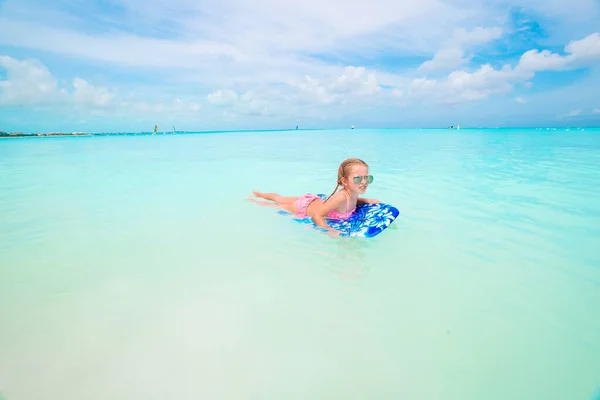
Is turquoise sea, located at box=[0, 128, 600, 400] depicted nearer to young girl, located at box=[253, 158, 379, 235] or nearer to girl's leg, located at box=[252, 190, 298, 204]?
young girl, located at box=[253, 158, 379, 235]

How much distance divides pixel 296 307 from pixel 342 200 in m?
2.26

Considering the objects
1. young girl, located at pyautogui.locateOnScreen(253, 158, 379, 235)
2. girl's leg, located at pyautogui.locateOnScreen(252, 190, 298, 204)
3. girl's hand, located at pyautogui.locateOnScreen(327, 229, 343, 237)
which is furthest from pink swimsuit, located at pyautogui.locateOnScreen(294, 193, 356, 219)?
girl's hand, located at pyautogui.locateOnScreen(327, 229, 343, 237)

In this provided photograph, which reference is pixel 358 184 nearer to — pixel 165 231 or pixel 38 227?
pixel 165 231

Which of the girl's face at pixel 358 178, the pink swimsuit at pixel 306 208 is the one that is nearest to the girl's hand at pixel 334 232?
the pink swimsuit at pixel 306 208

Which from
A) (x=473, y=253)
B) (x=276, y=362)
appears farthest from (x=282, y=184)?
(x=276, y=362)

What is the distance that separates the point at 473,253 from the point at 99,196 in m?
7.65

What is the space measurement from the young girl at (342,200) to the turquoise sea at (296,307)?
340 mm

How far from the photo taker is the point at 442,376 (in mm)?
1957

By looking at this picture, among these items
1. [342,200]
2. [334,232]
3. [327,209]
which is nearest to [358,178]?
[342,200]

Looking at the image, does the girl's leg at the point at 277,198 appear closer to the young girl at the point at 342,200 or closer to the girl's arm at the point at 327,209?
the young girl at the point at 342,200

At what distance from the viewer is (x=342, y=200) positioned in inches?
181

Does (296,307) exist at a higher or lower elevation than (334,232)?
lower

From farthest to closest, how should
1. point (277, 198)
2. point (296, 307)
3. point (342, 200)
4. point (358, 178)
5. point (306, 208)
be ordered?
point (277, 198)
point (306, 208)
point (342, 200)
point (358, 178)
point (296, 307)

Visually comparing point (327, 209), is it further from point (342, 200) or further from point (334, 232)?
point (334, 232)
